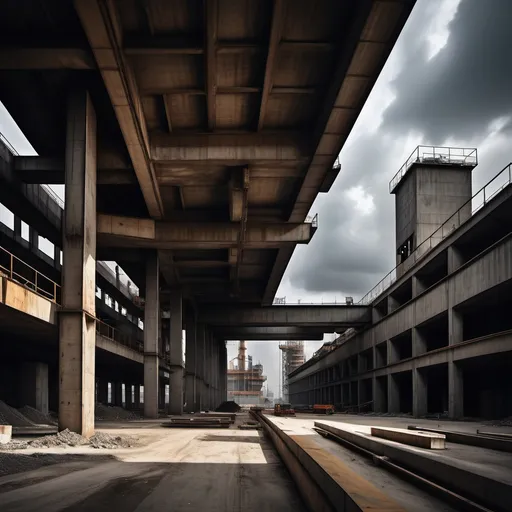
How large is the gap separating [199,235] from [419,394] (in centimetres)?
1681

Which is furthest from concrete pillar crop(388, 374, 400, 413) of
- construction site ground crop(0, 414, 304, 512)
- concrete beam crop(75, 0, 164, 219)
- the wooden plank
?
the wooden plank

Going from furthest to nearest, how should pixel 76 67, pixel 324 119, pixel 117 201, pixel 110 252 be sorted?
pixel 110 252 → pixel 117 201 → pixel 324 119 → pixel 76 67

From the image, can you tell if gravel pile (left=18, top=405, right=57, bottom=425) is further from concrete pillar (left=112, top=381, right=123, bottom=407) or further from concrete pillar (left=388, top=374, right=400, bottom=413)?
concrete pillar (left=112, top=381, right=123, bottom=407)

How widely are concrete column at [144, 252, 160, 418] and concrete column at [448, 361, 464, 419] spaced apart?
631 inches

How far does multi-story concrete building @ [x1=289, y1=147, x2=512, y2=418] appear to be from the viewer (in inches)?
1110

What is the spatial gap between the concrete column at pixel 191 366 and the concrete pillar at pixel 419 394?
20525 mm

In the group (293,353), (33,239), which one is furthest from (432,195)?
(293,353)

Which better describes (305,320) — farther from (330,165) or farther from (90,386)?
(90,386)

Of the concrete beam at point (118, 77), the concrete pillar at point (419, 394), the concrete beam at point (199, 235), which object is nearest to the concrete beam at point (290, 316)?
the concrete pillar at point (419, 394)

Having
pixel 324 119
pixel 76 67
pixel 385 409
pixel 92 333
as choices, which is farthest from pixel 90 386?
pixel 385 409

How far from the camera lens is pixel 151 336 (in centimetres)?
3497

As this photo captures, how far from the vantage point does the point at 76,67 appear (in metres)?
18.7

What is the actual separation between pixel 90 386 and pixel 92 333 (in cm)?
174

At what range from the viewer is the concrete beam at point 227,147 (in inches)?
979
